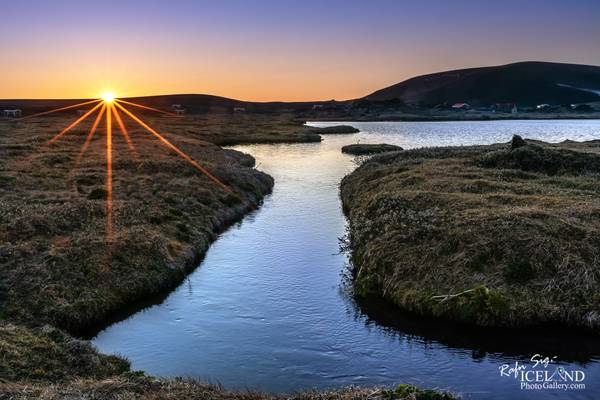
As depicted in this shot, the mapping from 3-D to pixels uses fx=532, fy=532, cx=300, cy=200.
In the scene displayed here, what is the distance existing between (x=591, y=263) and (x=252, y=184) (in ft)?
127

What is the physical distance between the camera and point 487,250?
25.4 meters

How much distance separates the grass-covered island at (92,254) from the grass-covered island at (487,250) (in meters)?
9.19

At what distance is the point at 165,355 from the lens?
2073 centimetres

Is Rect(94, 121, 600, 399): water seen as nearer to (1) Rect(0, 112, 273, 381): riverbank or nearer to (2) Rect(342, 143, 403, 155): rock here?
(1) Rect(0, 112, 273, 381): riverbank

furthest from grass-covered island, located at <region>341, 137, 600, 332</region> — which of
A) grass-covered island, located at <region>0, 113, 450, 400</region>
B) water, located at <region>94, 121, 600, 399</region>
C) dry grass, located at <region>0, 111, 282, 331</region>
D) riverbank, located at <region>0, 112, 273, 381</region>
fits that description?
riverbank, located at <region>0, 112, 273, 381</region>

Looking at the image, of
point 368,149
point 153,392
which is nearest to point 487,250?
point 153,392

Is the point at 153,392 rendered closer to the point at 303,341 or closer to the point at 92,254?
the point at 303,341

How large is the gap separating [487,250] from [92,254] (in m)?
→ 20.1

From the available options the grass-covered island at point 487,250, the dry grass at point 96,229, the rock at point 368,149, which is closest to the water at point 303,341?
the grass-covered island at point 487,250

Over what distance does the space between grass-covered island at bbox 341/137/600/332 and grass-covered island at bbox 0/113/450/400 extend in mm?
9193

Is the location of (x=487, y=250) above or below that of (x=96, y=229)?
above

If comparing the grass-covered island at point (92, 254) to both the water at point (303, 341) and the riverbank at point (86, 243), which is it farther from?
the water at point (303, 341)

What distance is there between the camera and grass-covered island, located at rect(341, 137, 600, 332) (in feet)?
72.9

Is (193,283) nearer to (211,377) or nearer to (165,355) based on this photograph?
(165,355)
